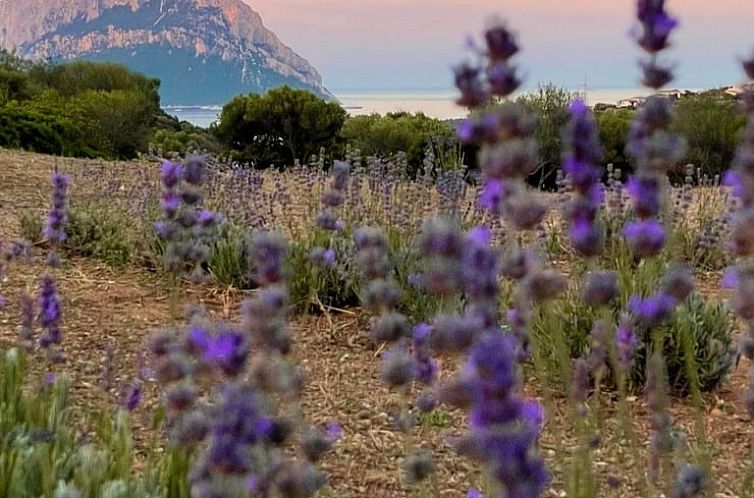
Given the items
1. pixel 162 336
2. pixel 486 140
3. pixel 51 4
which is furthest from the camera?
pixel 51 4

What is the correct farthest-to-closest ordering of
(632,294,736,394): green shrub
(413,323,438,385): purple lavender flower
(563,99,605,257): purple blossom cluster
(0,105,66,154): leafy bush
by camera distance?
(0,105,66,154): leafy bush
(632,294,736,394): green shrub
(413,323,438,385): purple lavender flower
(563,99,605,257): purple blossom cluster

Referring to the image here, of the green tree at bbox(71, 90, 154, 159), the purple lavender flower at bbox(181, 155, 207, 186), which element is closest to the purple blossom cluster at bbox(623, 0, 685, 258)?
the purple lavender flower at bbox(181, 155, 207, 186)

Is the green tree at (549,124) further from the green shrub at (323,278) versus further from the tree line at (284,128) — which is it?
the green shrub at (323,278)

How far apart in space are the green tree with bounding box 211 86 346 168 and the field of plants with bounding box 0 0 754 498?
1165cm

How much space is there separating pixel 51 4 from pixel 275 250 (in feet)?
400

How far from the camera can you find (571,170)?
125 centimetres

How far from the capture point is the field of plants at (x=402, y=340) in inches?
41.3

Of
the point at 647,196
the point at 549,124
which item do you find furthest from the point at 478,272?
the point at 549,124

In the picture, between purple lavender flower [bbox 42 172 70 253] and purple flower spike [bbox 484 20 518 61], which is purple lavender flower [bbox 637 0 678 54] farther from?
purple lavender flower [bbox 42 172 70 253]

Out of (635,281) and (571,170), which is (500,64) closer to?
(571,170)

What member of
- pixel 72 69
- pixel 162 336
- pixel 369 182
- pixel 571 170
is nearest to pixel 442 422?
pixel 162 336

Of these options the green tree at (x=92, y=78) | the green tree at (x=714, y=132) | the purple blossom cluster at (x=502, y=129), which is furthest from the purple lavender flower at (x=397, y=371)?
the green tree at (x=92, y=78)

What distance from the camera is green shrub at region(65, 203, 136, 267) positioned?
5574mm

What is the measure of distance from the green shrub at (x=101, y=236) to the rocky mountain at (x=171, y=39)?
79.8 m
